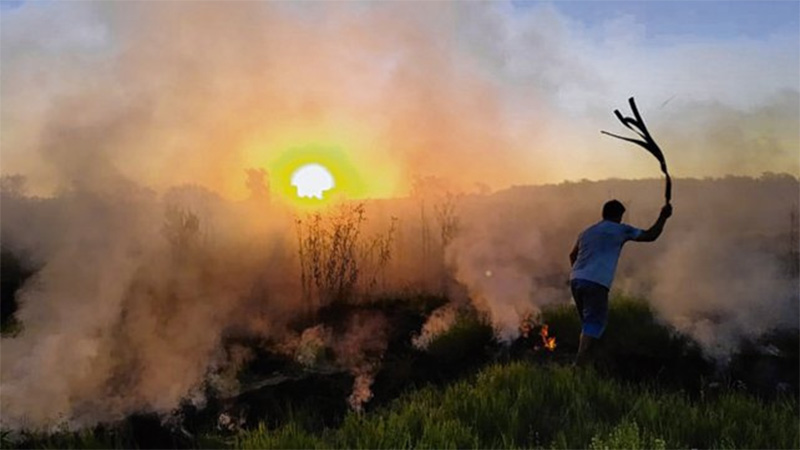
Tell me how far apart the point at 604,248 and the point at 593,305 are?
0.67 m

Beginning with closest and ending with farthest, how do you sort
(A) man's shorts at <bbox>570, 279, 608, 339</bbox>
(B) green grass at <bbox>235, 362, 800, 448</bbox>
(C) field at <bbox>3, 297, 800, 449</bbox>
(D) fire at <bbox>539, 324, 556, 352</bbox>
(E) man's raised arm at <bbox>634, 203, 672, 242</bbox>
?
(B) green grass at <bbox>235, 362, 800, 448</bbox> < (C) field at <bbox>3, 297, 800, 449</bbox> < (E) man's raised arm at <bbox>634, 203, 672, 242</bbox> < (A) man's shorts at <bbox>570, 279, 608, 339</bbox> < (D) fire at <bbox>539, 324, 556, 352</bbox>

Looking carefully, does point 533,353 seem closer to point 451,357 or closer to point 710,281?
point 451,357

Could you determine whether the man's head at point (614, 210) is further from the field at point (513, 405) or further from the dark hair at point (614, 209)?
the field at point (513, 405)

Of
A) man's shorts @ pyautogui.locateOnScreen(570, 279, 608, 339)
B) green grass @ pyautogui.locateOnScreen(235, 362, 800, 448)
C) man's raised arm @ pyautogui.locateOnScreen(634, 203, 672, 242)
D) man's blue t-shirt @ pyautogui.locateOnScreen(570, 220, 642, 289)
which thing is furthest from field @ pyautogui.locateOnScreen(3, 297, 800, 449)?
man's raised arm @ pyautogui.locateOnScreen(634, 203, 672, 242)

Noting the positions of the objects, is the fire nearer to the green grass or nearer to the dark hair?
the green grass

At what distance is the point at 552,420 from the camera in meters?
8.26

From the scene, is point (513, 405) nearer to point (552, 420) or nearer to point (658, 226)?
point (552, 420)

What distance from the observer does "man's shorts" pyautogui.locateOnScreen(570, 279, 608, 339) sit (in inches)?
391

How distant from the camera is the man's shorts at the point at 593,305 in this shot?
9.92m

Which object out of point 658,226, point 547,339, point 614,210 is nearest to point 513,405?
point 658,226

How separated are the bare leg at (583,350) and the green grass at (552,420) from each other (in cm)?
39

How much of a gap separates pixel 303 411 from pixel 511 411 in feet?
7.43

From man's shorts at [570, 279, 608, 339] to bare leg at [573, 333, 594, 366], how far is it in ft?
0.20

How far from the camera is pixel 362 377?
10297mm
